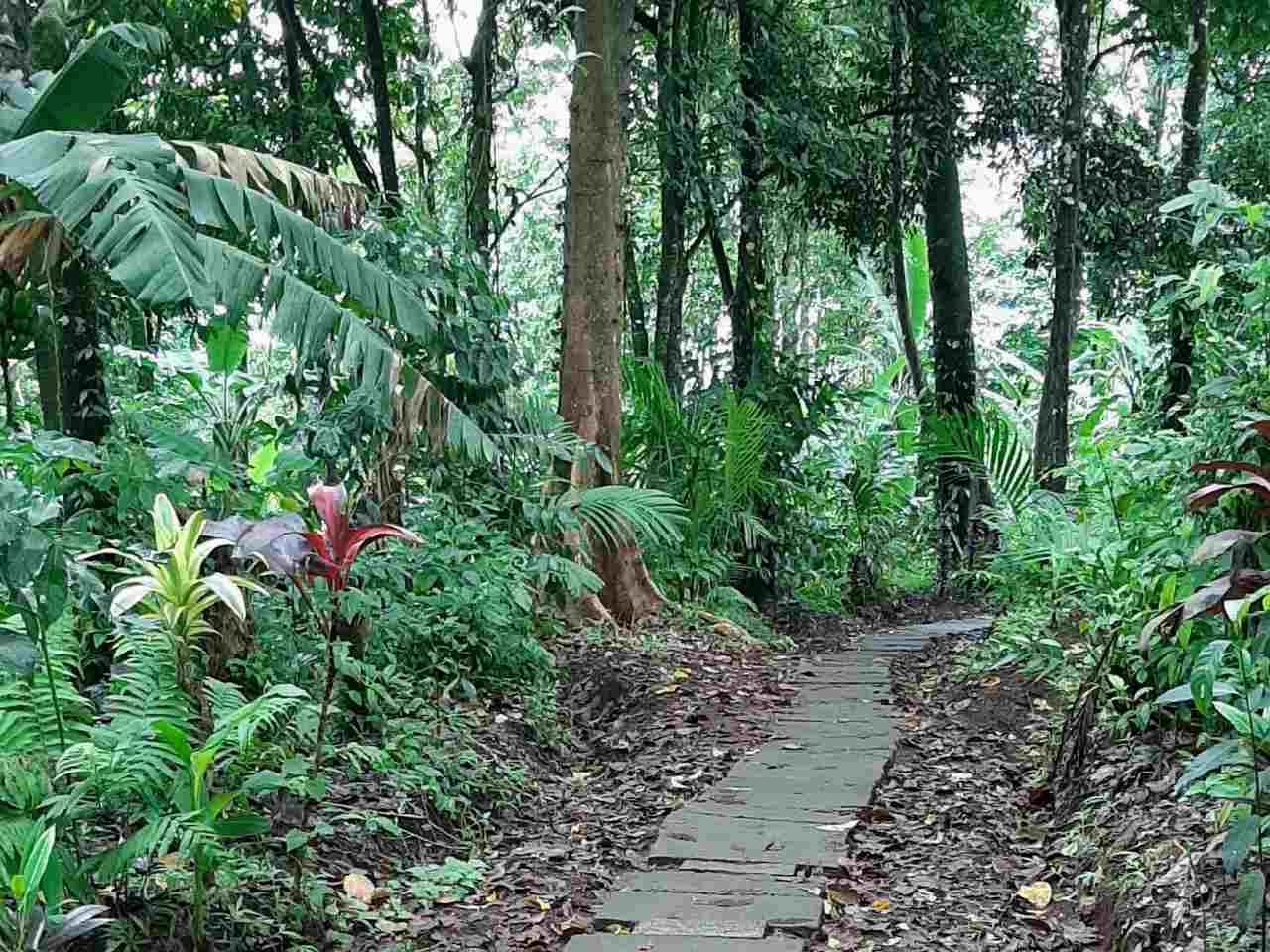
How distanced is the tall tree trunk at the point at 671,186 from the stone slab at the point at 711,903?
6.66 metres

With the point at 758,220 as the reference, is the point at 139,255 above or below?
below

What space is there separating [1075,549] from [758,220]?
17.7 ft

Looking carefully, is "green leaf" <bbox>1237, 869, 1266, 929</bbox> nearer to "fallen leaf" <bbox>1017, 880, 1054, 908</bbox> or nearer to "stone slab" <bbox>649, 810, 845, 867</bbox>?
"fallen leaf" <bbox>1017, 880, 1054, 908</bbox>

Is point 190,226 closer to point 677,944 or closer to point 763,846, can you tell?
point 763,846

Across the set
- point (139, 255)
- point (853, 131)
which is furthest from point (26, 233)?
point (853, 131)

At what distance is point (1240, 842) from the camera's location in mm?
2963

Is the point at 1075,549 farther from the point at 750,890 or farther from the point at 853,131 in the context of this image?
the point at 853,131

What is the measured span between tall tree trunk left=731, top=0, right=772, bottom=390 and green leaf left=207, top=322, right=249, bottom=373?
5339 mm

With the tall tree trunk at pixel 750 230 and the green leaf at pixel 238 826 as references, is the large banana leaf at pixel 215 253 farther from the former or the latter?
the tall tree trunk at pixel 750 230

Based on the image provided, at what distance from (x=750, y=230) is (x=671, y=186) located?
30.0 inches

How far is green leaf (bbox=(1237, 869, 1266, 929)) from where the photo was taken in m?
2.89

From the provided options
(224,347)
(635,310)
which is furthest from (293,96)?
(224,347)

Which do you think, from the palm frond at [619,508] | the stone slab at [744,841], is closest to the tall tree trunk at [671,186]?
the palm frond at [619,508]

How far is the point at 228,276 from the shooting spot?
5.14 metres
